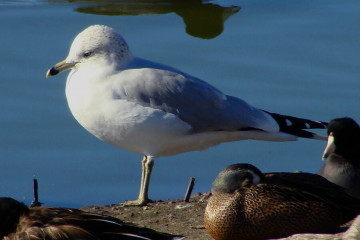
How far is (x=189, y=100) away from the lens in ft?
24.7

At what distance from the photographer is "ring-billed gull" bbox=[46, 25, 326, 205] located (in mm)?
7270

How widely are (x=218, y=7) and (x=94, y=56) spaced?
564 centimetres

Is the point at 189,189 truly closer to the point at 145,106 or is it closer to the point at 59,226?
the point at 145,106

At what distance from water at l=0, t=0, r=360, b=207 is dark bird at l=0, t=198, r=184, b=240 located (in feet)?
7.93

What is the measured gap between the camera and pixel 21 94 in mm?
9273

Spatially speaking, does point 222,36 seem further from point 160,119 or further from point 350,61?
point 160,119

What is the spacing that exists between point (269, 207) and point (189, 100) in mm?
2061

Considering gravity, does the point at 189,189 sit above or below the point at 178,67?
below

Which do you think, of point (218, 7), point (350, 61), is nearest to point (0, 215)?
point (350, 61)

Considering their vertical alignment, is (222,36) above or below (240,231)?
above

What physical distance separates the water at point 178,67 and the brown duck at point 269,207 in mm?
2058

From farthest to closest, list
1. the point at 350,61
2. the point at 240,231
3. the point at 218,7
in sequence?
the point at 218,7 → the point at 350,61 → the point at 240,231

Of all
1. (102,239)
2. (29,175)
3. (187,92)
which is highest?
(187,92)

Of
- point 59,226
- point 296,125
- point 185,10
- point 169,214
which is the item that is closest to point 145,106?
point 169,214
